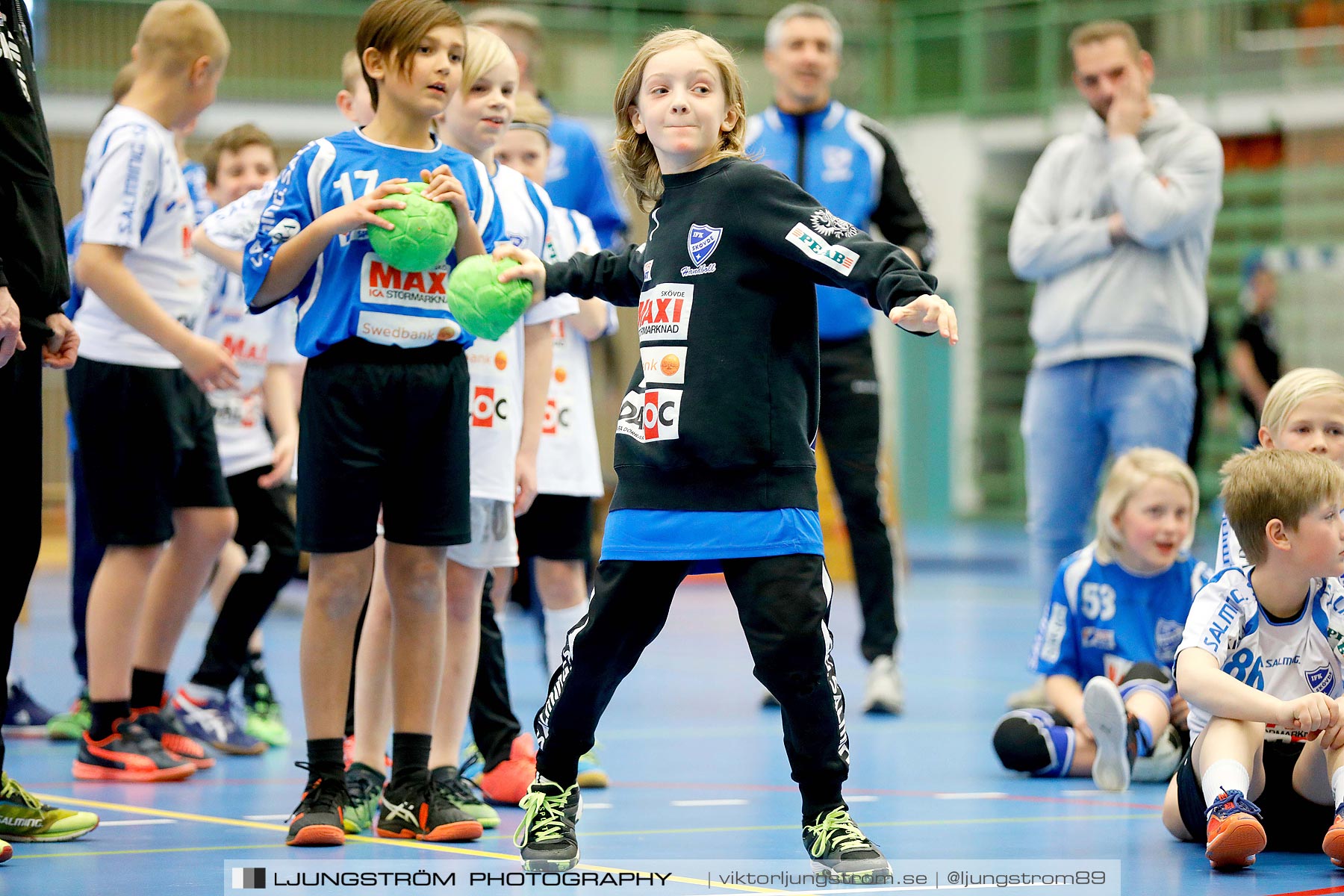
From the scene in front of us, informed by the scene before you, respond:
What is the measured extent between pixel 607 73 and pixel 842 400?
1252 centimetres

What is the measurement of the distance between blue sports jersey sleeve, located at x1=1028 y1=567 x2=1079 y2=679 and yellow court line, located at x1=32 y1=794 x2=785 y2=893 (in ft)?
6.49

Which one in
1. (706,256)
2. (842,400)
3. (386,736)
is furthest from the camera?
(842,400)

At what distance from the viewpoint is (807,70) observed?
5930 millimetres

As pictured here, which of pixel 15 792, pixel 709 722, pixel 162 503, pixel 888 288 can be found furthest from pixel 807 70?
pixel 15 792

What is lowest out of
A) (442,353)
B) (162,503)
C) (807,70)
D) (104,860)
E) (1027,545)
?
(1027,545)

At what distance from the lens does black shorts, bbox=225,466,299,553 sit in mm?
5371

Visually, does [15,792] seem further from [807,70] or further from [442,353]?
[807,70]

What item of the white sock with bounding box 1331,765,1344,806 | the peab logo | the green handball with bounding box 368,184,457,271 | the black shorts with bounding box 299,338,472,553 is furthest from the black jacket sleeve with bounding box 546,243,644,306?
the white sock with bounding box 1331,765,1344,806

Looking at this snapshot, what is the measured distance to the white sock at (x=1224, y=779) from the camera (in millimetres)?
3121

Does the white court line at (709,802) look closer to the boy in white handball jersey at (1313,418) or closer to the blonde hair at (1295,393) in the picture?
the boy in white handball jersey at (1313,418)

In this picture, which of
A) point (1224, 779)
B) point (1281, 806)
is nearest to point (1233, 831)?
point (1224, 779)

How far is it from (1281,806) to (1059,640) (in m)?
1.36

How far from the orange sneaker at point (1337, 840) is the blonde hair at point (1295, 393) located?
0.98 meters

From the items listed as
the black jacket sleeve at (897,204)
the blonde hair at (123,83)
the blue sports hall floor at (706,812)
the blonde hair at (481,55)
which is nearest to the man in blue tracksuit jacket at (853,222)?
the black jacket sleeve at (897,204)
